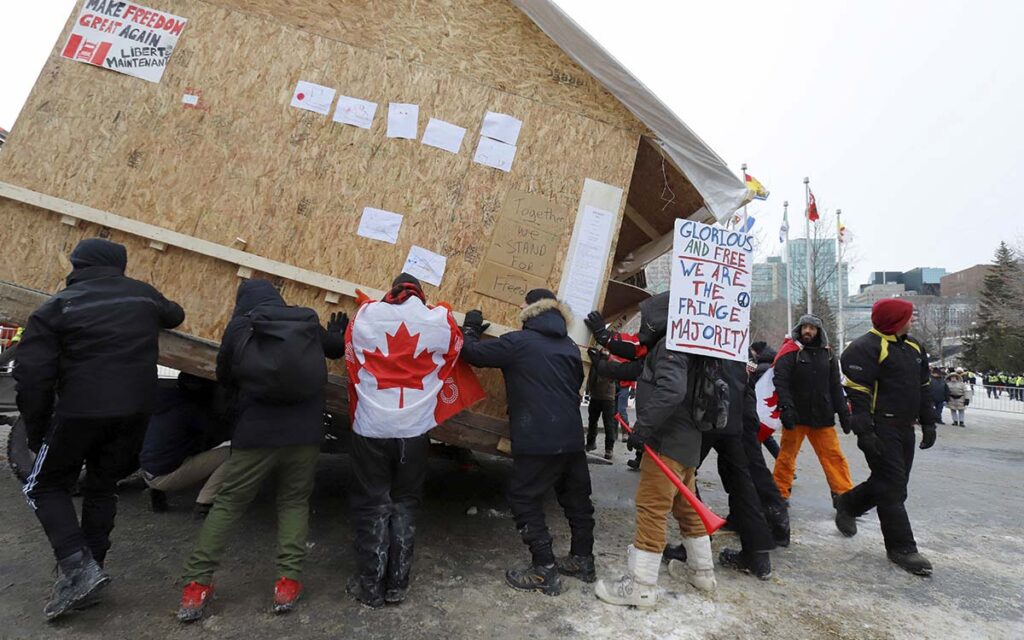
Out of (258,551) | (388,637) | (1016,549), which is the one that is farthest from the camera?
(1016,549)

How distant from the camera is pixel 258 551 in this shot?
4.08 meters

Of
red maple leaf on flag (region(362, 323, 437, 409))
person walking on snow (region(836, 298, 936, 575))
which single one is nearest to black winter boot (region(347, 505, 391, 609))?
red maple leaf on flag (region(362, 323, 437, 409))

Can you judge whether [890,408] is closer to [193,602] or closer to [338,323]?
Answer: [338,323]

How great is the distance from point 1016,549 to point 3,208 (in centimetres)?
905

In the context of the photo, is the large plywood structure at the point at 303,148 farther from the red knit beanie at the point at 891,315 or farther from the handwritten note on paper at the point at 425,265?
the red knit beanie at the point at 891,315

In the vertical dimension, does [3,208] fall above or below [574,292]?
below

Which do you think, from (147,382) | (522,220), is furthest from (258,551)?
(522,220)

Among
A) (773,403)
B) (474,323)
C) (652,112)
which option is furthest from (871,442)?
(474,323)

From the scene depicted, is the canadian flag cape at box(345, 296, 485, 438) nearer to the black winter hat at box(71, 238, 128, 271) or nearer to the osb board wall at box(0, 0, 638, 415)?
the osb board wall at box(0, 0, 638, 415)

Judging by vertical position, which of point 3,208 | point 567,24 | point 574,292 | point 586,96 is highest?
point 567,24

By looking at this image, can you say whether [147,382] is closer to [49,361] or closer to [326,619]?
[49,361]

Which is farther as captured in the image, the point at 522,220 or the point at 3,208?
the point at 522,220

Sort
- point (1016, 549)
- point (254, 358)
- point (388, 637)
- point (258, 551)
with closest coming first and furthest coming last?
point (388, 637) < point (254, 358) < point (258, 551) < point (1016, 549)

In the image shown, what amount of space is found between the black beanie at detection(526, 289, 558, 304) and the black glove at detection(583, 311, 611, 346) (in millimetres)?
448
